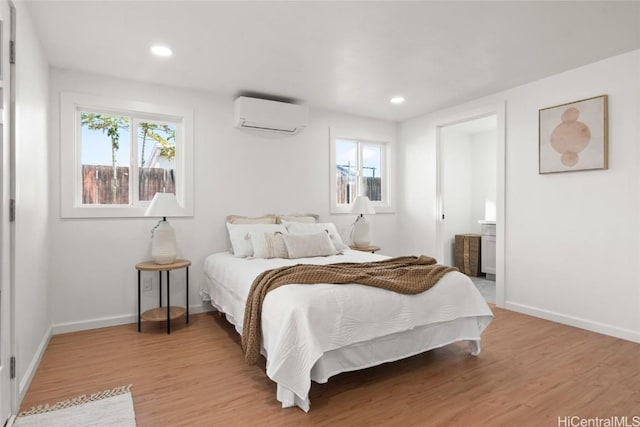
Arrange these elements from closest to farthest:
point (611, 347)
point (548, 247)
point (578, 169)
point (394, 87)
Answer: point (611, 347) → point (578, 169) → point (548, 247) → point (394, 87)

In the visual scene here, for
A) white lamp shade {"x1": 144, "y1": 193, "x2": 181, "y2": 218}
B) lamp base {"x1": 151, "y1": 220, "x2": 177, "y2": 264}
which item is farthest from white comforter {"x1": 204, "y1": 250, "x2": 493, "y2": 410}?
white lamp shade {"x1": 144, "y1": 193, "x2": 181, "y2": 218}

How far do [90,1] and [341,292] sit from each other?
2.46m

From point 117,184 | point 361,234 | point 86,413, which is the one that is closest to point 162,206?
point 117,184

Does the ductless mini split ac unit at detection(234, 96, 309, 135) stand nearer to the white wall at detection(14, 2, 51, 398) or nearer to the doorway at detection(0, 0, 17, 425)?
the white wall at detection(14, 2, 51, 398)

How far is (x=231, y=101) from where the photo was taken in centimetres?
411

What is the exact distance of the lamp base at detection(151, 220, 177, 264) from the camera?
3379mm

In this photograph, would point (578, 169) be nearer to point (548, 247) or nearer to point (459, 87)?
point (548, 247)

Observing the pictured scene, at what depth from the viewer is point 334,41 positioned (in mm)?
2812

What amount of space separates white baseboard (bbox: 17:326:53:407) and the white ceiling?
7.79 feet

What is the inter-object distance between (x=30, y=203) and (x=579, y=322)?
4.64m

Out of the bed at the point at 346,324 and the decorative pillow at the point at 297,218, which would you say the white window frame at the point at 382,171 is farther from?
the bed at the point at 346,324

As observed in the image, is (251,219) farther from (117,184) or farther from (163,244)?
(117,184)

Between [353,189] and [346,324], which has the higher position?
[353,189]

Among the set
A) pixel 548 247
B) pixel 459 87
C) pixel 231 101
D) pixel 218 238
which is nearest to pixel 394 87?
pixel 459 87
